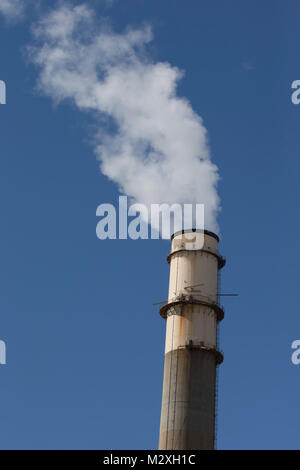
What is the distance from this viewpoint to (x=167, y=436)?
220 feet

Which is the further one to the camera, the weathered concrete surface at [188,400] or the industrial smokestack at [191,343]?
the industrial smokestack at [191,343]

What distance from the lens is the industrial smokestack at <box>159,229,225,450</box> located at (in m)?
67.1

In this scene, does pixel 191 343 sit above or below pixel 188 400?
above

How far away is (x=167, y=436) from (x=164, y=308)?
1286 centimetres

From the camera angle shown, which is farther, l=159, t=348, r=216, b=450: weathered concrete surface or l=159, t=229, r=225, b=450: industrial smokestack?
l=159, t=229, r=225, b=450: industrial smokestack

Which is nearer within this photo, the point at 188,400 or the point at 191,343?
the point at 188,400

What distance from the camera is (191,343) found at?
7000 cm

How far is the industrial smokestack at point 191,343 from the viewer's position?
2640 inches

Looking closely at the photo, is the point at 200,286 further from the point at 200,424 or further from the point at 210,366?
the point at 200,424
